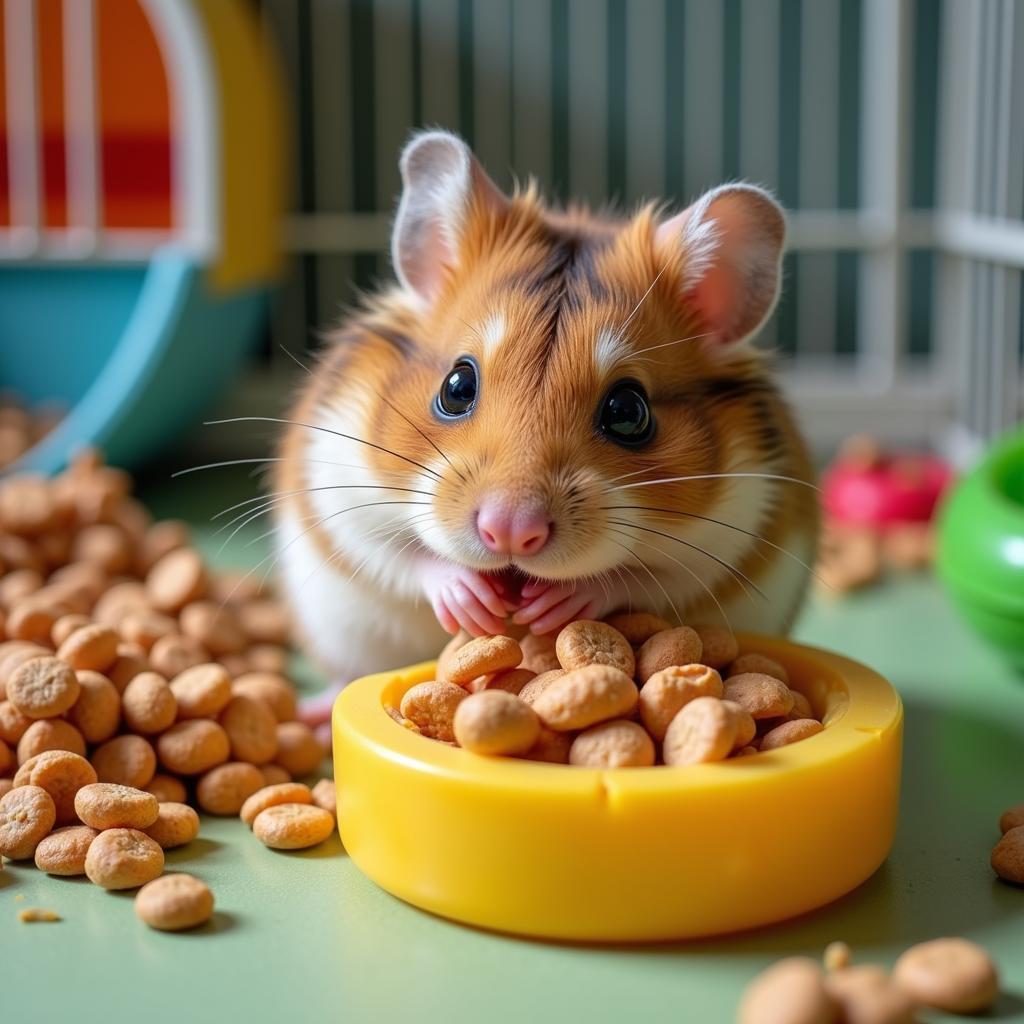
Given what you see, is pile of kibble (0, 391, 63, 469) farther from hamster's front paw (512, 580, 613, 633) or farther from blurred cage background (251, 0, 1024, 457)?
hamster's front paw (512, 580, 613, 633)

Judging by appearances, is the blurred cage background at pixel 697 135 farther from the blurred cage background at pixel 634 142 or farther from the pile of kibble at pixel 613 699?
the pile of kibble at pixel 613 699

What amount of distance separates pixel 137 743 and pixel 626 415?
31.4 inches

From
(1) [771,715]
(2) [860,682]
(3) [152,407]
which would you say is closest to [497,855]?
(1) [771,715]

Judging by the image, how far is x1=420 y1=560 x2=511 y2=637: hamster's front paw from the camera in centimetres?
182

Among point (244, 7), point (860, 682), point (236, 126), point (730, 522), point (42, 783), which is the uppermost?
point (244, 7)

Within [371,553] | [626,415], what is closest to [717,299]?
[626,415]

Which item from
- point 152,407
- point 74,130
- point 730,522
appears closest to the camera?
point 730,522

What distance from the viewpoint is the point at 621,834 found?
57.7 inches

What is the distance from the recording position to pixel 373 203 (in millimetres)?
→ 5223

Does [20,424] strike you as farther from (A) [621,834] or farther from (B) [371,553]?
(A) [621,834]

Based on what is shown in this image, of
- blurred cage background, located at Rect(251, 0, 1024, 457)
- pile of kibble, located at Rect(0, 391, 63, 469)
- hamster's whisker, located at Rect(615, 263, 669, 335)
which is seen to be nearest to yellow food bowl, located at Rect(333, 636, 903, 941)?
hamster's whisker, located at Rect(615, 263, 669, 335)

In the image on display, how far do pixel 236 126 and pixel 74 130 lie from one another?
39.5 inches

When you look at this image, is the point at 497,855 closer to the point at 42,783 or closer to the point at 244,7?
the point at 42,783

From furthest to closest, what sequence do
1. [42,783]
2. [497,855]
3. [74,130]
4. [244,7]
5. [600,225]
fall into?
1. [74,130]
2. [244,7]
3. [600,225]
4. [42,783]
5. [497,855]
